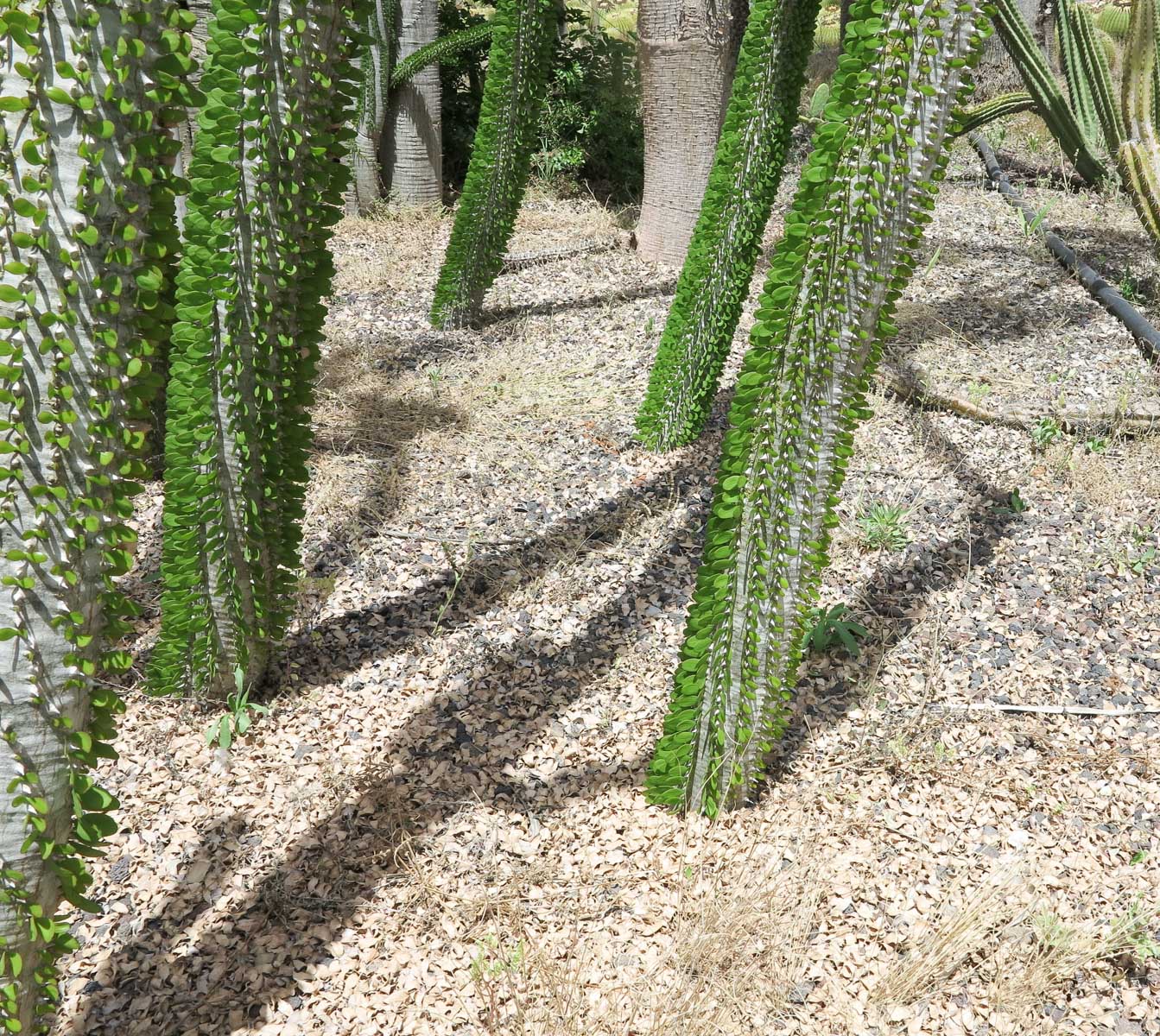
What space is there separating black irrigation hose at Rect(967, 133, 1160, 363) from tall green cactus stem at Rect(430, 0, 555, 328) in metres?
3.92

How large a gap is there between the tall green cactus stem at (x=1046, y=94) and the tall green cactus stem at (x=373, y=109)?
504cm

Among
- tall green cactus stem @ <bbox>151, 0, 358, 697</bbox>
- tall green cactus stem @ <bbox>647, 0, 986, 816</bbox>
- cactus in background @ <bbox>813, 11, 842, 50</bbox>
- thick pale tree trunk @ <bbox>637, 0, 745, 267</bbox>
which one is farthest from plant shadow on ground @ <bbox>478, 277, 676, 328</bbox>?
cactus in background @ <bbox>813, 11, 842, 50</bbox>

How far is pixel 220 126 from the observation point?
7.72ft

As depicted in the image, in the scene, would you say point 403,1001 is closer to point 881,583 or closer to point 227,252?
point 227,252

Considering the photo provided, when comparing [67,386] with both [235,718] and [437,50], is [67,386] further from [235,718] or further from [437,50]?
[437,50]

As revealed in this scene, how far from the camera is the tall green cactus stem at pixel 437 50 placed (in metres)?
7.45

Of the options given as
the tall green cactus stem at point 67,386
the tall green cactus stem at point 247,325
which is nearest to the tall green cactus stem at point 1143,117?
the tall green cactus stem at point 247,325

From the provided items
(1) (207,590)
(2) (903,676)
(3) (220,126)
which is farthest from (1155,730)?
(3) (220,126)

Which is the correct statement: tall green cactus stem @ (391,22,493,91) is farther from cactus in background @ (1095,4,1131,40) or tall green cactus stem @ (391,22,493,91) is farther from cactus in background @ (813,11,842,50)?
cactus in background @ (1095,4,1131,40)

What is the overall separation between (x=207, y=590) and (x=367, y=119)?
626cm

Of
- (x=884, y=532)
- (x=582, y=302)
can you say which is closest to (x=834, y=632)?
(x=884, y=532)

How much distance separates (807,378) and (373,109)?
693 centimetres

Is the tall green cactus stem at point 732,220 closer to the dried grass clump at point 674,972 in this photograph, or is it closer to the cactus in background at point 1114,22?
the dried grass clump at point 674,972

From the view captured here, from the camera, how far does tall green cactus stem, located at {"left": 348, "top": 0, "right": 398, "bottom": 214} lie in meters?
7.71
